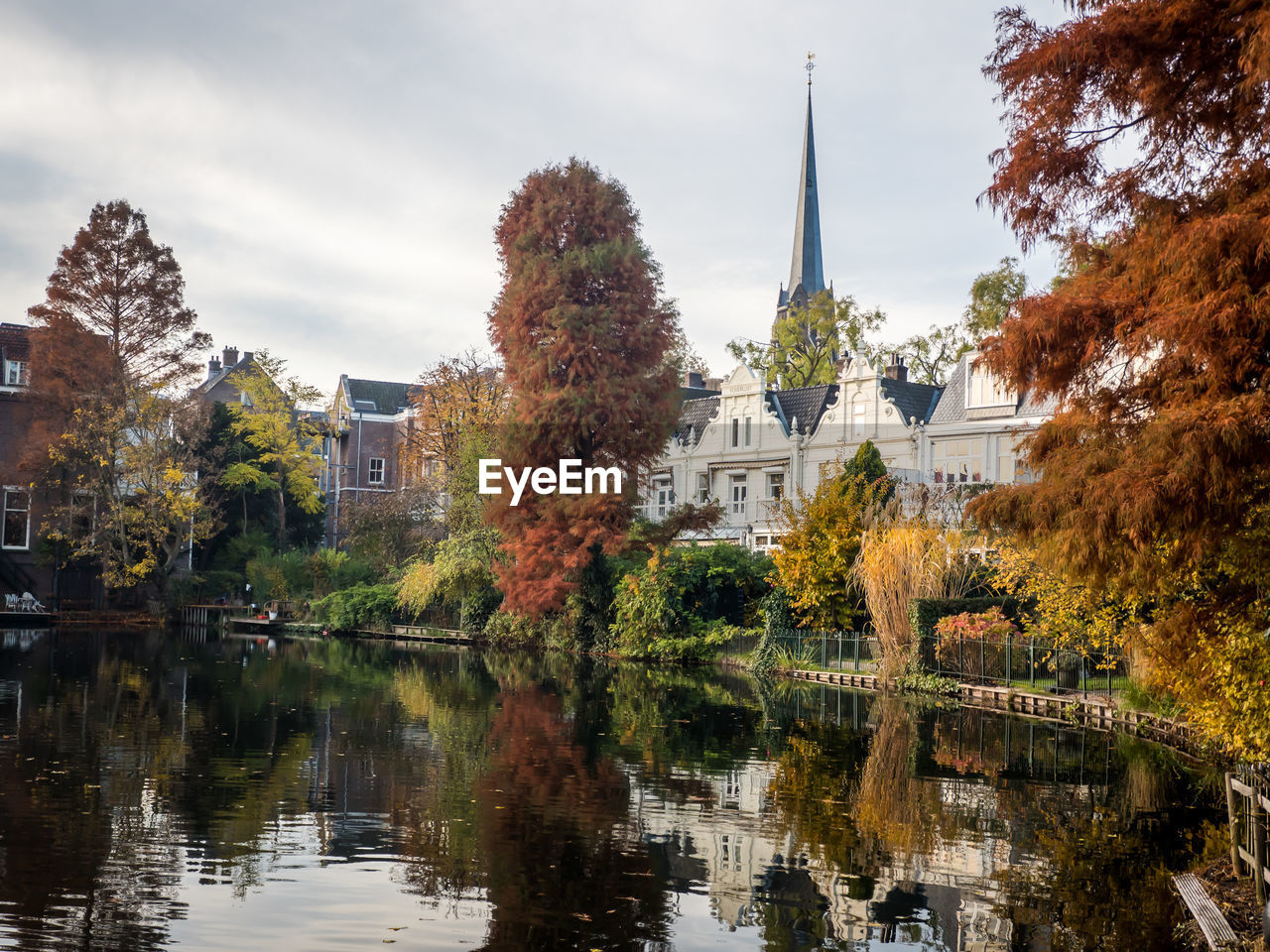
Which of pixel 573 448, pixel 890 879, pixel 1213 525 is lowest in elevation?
pixel 890 879

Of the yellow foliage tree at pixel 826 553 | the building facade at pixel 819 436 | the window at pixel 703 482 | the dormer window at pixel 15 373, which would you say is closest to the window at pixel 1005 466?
the building facade at pixel 819 436

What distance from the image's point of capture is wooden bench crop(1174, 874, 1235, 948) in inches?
329

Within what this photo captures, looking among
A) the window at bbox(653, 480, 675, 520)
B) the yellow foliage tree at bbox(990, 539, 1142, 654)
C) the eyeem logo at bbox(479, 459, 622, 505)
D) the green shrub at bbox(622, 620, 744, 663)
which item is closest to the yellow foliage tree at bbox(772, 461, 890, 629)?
the green shrub at bbox(622, 620, 744, 663)

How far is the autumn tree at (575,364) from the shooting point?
41.2 meters

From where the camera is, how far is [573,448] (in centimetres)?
4266

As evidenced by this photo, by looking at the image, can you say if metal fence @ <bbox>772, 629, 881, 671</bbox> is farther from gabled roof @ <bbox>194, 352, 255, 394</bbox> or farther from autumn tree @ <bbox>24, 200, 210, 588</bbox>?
gabled roof @ <bbox>194, 352, 255, 394</bbox>

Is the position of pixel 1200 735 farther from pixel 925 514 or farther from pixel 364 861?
pixel 925 514

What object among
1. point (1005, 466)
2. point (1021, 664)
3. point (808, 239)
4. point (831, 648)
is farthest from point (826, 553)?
point (808, 239)

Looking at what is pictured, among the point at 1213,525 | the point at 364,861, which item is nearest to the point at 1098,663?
the point at 1213,525

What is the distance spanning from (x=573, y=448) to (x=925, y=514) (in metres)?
13.9

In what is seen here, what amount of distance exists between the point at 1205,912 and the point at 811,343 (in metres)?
59.0

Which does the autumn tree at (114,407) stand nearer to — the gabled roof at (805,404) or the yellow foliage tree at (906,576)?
the gabled roof at (805,404)

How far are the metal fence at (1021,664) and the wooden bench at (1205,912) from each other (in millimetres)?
15368

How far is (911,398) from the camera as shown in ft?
175
